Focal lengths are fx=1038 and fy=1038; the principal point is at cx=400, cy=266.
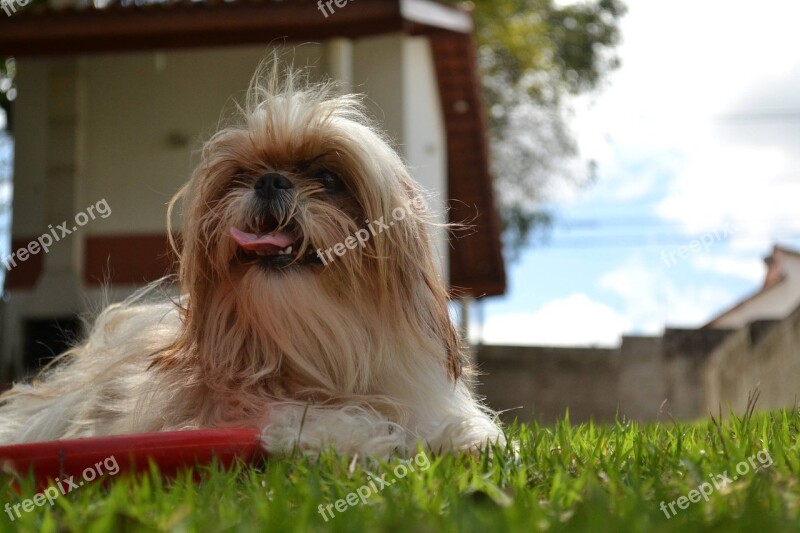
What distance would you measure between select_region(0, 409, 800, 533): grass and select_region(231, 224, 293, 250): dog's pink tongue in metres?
0.83

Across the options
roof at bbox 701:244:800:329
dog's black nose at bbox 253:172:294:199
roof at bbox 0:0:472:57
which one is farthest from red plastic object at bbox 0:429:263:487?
roof at bbox 701:244:800:329

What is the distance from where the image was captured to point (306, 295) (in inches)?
136

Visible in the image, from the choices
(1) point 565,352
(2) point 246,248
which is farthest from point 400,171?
(1) point 565,352

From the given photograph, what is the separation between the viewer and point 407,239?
142 inches

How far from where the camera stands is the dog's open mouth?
346cm

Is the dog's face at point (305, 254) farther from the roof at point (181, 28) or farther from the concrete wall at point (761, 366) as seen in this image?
the roof at point (181, 28)

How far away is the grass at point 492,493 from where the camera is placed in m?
1.81

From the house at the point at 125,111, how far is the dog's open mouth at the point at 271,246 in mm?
6303

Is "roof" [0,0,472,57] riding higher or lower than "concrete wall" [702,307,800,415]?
higher

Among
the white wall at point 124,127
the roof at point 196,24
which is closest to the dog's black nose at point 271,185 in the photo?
the roof at point 196,24

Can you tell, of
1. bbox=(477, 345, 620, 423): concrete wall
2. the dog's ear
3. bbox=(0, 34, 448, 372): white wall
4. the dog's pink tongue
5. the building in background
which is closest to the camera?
the dog's pink tongue

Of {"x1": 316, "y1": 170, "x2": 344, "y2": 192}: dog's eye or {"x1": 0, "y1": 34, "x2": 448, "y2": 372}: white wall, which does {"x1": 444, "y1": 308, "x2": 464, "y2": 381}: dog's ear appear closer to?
{"x1": 316, "y1": 170, "x2": 344, "y2": 192}: dog's eye

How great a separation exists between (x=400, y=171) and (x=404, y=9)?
19.3 ft

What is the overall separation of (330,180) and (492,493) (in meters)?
1.68
